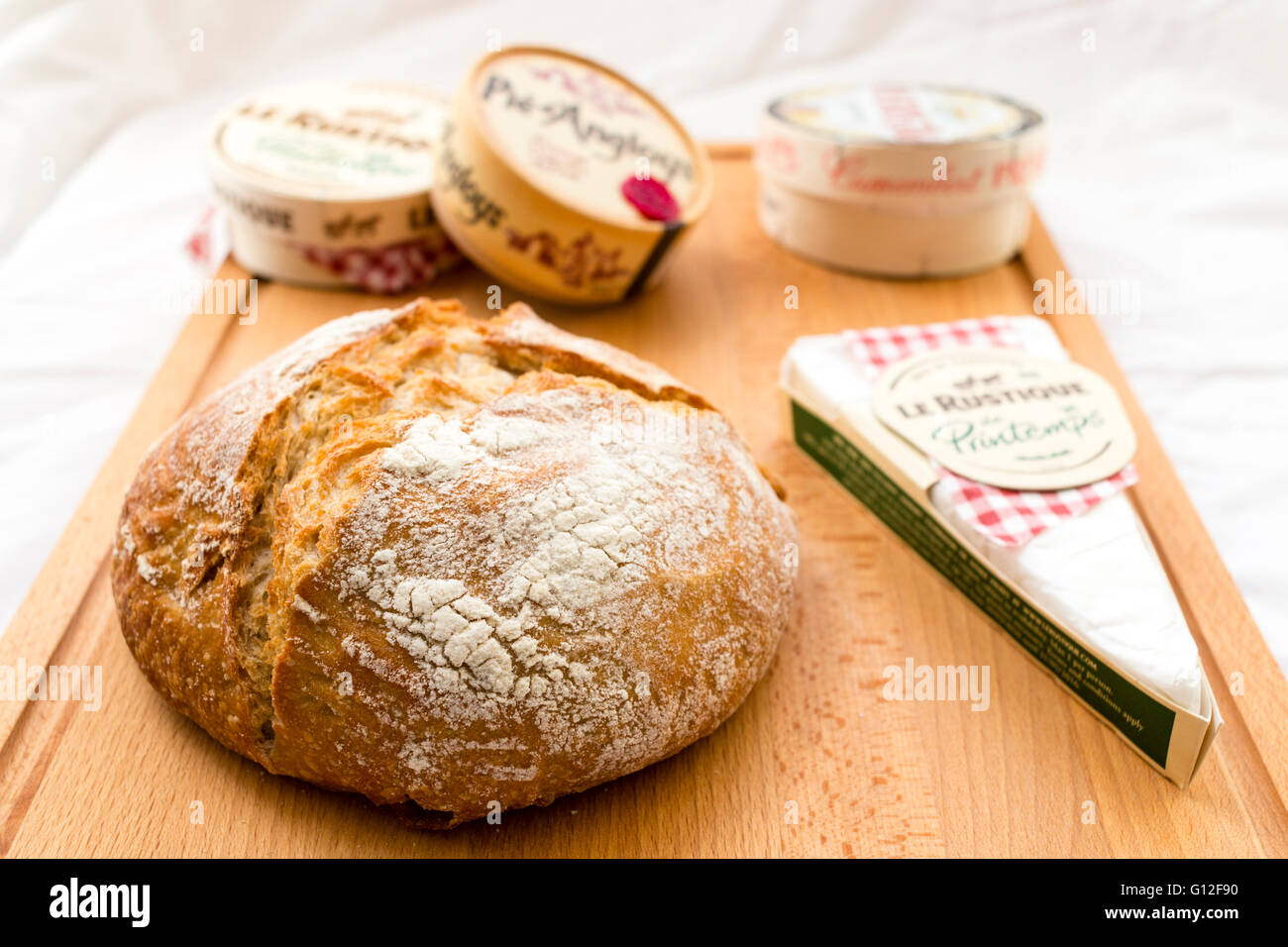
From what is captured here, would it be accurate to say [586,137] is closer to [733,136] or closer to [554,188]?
[554,188]

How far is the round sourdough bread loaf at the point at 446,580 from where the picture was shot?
3.94 feet

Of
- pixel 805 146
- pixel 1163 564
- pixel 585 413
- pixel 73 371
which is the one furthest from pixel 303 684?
pixel 805 146

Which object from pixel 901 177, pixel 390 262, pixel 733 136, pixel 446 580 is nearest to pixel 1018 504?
pixel 446 580

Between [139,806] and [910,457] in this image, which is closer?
[139,806]

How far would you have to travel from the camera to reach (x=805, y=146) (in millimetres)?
2244

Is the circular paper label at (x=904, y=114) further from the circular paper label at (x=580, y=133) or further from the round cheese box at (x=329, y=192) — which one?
the round cheese box at (x=329, y=192)

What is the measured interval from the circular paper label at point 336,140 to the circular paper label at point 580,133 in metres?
0.18

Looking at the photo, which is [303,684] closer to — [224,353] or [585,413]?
[585,413]

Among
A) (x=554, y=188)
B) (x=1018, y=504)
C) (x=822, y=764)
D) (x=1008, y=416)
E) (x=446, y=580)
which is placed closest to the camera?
(x=446, y=580)

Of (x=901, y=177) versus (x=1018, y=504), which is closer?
(x=1018, y=504)

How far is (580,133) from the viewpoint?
7.11ft

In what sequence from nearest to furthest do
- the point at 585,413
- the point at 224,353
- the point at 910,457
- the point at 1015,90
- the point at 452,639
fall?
the point at 452,639, the point at 585,413, the point at 910,457, the point at 224,353, the point at 1015,90

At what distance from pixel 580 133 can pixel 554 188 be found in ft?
0.61

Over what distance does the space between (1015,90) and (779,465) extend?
5.62ft
